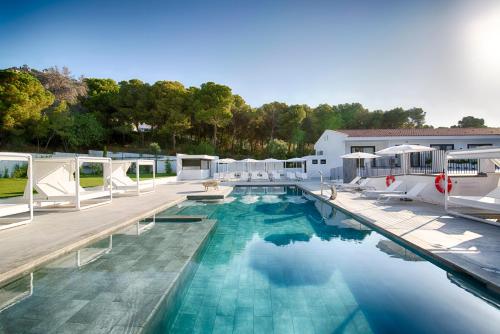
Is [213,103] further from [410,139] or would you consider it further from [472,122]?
[472,122]

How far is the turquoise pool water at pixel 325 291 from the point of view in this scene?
2904mm

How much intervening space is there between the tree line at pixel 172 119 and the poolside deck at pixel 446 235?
79.4 ft

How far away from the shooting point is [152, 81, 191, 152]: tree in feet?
102

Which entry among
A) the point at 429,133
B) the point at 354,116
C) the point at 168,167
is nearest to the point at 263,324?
the point at 429,133

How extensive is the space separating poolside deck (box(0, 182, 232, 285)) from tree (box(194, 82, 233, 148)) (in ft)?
77.5

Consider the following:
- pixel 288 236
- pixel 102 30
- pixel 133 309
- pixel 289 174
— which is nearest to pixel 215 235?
pixel 288 236

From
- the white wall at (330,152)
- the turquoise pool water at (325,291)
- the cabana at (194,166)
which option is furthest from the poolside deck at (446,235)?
the cabana at (194,166)

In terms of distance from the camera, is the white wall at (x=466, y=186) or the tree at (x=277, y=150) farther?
the tree at (x=277, y=150)

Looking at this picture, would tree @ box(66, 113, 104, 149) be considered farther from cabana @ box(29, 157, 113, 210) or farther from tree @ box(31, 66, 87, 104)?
cabana @ box(29, 157, 113, 210)

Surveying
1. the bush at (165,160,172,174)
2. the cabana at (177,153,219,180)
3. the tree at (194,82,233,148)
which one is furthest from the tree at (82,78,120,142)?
the cabana at (177,153,219,180)

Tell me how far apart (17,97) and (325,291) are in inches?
1201

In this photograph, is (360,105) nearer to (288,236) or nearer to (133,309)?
(288,236)

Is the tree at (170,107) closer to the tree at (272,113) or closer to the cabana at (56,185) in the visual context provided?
the tree at (272,113)

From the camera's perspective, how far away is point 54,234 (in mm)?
5234
